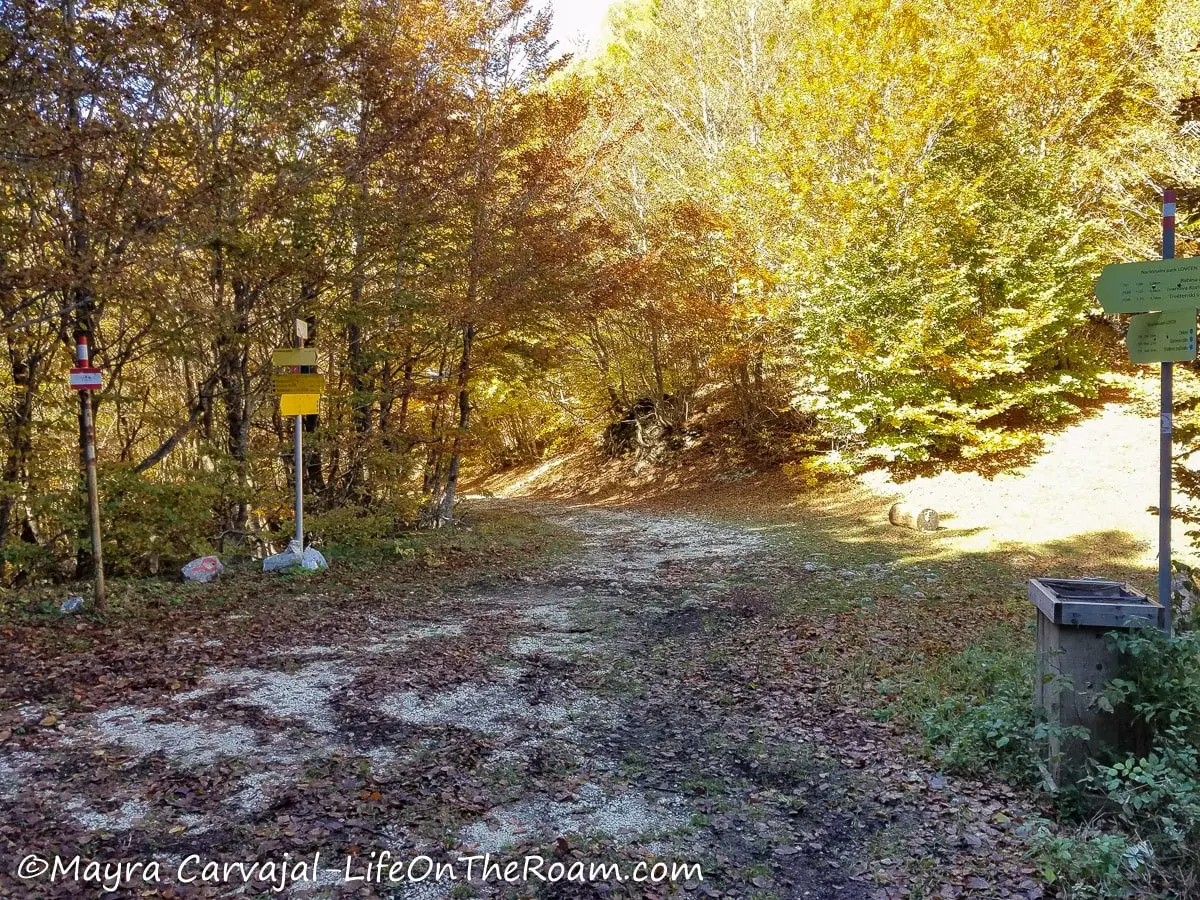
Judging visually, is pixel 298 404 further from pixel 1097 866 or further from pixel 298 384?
pixel 1097 866

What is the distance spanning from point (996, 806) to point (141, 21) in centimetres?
781

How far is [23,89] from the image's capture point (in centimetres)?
501

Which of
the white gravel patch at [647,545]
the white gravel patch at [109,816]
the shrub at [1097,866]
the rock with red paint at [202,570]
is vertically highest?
the rock with red paint at [202,570]

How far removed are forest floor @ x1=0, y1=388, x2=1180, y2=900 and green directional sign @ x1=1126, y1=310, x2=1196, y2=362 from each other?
85.8 inches

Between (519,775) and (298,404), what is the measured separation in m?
5.33

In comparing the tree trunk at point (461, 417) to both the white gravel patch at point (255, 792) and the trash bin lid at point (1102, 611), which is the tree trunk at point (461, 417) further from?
the trash bin lid at point (1102, 611)

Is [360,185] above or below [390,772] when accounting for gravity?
above

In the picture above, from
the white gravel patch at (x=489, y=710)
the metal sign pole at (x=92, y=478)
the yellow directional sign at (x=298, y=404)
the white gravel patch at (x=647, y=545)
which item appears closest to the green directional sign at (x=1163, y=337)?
the white gravel patch at (x=489, y=710)

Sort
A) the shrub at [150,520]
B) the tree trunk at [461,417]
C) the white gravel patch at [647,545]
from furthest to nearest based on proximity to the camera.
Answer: the tree trunk at [461,417] < the white gravel patch at [647,545] < the shrub at [150,520]

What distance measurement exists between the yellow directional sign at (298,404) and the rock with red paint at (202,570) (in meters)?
1.65

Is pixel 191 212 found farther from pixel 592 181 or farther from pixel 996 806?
pixel 592 181

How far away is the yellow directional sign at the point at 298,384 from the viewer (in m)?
7.50

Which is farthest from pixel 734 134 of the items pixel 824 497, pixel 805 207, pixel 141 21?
pixel 141 21

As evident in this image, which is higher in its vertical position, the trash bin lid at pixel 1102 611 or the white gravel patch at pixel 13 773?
the trash bin lid at pixel 1102 611
